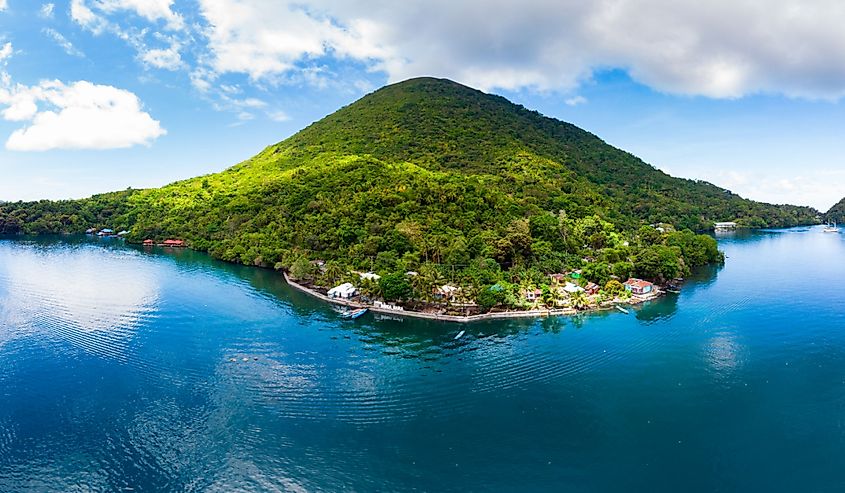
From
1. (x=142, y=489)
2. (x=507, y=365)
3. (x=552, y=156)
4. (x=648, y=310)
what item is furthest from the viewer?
(x=552, y=156)

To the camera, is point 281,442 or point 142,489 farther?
point 281,442

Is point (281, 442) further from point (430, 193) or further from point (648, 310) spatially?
point (430, 193)

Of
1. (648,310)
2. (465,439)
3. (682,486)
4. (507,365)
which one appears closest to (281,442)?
(465,439)

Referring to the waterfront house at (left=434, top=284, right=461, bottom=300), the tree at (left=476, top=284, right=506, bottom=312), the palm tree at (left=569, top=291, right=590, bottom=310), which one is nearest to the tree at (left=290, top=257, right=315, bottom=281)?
the waterfront house at (left=434, top=284, right=461, bottom=300)

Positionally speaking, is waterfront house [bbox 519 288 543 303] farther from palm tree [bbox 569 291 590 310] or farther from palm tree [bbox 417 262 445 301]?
palm tree [bbox 417 262 445 301]

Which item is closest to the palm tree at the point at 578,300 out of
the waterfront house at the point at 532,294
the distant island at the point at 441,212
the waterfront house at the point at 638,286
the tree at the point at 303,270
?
the distant island at the point at 441,212

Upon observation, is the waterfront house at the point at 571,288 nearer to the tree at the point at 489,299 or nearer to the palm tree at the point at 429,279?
the tree at the point at 489,299
